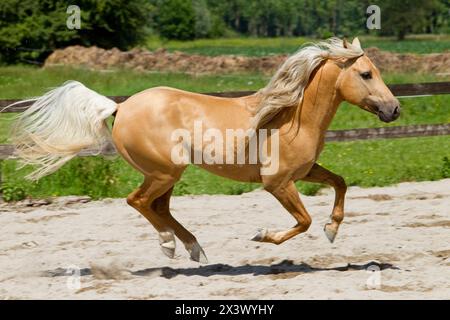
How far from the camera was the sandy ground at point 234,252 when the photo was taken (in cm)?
528

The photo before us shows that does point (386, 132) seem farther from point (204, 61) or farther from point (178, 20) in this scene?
point (178, 20)

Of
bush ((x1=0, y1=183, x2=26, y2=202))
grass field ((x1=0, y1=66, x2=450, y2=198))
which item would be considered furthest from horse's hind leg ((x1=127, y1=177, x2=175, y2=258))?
bush ((x1=0, y1=183, x2=26, y2=202))

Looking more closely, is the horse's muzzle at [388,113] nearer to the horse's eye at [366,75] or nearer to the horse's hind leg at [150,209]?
the horse's eye at [366,75]

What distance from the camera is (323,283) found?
5.30 m

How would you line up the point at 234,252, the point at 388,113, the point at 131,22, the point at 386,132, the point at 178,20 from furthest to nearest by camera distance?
the point at 178,20 < the point at 131,22 < the point at 386,132 < the point at 234,252 < the point at 388,113

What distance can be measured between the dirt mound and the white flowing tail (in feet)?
64.1

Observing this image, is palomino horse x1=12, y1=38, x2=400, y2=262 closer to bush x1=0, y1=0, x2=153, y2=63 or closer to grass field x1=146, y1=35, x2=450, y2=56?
grass field x1=146, y1=35, x2=450, y2=56

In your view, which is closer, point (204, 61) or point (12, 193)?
point (12, 193)

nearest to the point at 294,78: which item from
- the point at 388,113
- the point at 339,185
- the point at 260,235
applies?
the point at 388,113

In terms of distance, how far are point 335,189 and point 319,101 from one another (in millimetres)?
685

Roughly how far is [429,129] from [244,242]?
16.0 feet

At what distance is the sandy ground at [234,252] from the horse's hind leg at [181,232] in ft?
0.34

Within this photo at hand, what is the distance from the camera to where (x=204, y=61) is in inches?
1225
